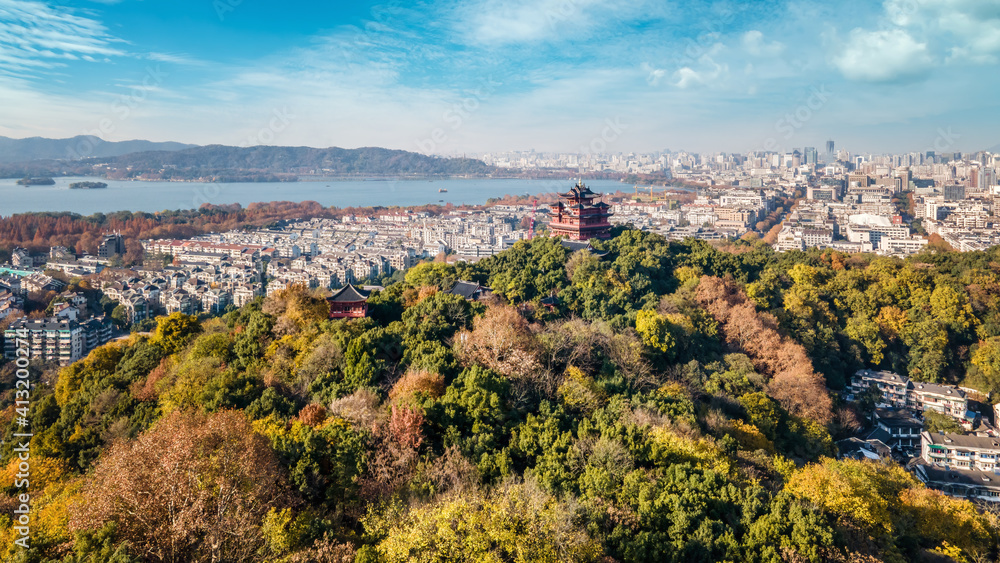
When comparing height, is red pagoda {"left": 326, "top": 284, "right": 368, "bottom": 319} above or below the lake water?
below

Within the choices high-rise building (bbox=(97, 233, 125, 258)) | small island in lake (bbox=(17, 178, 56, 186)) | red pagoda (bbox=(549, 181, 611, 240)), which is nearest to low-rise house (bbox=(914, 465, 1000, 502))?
red pagoda (bbox=(549, 181, 611, 240))

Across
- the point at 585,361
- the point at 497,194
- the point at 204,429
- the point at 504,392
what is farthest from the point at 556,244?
the point at 497,194

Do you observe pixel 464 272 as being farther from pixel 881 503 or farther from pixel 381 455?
pixel 881 503

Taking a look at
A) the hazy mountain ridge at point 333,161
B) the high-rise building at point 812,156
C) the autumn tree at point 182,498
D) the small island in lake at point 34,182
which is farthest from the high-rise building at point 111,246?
the high-rise building at point 812,156

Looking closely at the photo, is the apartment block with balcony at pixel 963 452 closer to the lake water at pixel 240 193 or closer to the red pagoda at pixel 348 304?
the red pagoda at pixel 348 304

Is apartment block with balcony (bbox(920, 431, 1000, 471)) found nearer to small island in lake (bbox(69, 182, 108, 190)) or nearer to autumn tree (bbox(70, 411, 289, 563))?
autumn tree (bbox(70, 411, 289, 563))
